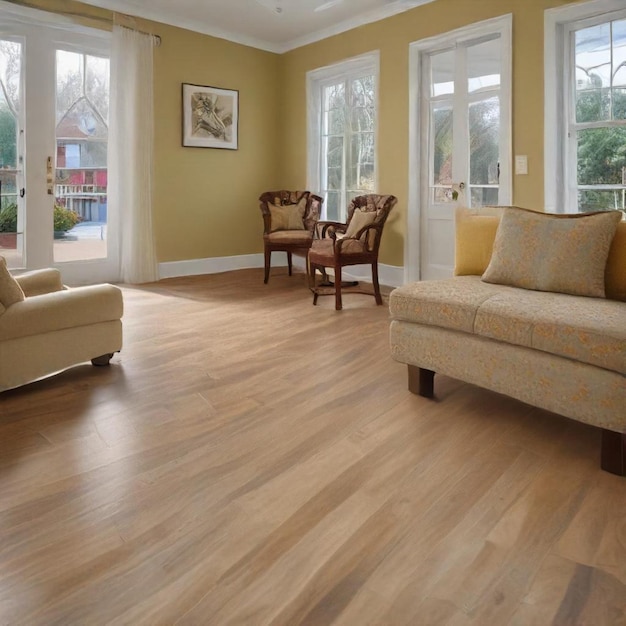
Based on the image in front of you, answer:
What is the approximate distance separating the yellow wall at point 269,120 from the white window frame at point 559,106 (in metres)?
0.07

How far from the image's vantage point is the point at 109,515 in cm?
168

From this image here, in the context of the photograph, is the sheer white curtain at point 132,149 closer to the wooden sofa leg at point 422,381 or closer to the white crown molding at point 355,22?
the white crown molding at point 355,22

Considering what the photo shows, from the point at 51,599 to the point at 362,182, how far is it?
17.6 ft

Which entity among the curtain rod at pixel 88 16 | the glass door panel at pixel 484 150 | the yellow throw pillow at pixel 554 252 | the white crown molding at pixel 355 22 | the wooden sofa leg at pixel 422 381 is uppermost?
the white crown molding at pixel 355 22

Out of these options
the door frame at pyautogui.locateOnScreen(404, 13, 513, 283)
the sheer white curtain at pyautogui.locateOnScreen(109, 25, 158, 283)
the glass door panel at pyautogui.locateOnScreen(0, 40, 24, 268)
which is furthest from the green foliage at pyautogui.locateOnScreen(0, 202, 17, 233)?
the door frame at pyautogui.locateOnScreen(404, 13, 513, 283)

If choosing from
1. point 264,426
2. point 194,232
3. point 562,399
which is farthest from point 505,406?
point 194,232

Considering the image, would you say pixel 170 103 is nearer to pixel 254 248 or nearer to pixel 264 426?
pixel 254 248

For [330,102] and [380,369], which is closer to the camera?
[380,369]

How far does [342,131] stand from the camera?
20.7 feet

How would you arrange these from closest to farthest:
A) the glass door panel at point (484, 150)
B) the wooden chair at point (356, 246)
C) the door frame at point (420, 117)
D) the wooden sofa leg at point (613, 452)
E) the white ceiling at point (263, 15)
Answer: the wooden sofa leg at point (613, 452) → the door frame at point (420, 117) → the wooden chair at point (356, 246) → the glass door panel at point (484, 150) → the white ceiling at point (263, 15)

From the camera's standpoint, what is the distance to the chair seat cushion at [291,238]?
5.64m

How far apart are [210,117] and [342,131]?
1.48m

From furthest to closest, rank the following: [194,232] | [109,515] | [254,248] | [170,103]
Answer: [254,248]
[194,232]
[170,103]
[109,515]

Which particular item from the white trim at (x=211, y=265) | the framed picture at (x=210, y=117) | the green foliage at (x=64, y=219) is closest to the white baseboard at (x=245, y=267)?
the white trim at (x=211, y=265)
